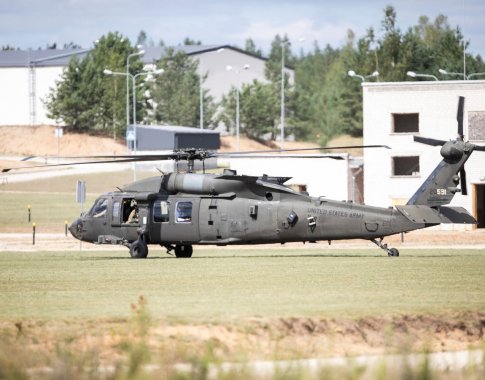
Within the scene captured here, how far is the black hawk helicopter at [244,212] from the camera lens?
A: 38.1 metres

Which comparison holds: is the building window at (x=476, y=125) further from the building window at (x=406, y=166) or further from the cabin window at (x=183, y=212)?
the cabin window at (x=183, y=212)

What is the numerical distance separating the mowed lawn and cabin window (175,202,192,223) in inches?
56.3

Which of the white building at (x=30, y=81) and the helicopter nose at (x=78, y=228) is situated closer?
the helicopter nose at (x=78, y=228)

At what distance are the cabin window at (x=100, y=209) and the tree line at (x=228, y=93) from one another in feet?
263

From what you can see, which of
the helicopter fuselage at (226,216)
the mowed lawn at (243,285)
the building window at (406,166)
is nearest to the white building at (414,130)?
the building window at (406,166)

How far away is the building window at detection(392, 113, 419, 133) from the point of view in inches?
2768

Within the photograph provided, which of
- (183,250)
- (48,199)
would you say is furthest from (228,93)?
(183,250)

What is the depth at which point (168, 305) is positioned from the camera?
84.8ft

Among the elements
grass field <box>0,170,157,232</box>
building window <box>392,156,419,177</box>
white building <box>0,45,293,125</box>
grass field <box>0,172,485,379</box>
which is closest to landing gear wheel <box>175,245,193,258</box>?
grass field <box>0,172,485,379</box>

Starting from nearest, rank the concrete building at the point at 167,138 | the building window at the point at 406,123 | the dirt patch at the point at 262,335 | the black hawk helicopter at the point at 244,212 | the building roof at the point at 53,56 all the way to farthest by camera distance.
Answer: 1. the dirt patch at the point at 262,335
2. the black hawk helicopter at the point at 244,212
3. the building window at the point at 406,123
4. the concrete building at the point at 167,138
5. the building roof at the point at 53,56

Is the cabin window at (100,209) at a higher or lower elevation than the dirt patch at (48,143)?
lower

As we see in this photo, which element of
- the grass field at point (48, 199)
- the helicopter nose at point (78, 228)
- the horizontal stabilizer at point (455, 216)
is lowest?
the grass field at point (48, 199)

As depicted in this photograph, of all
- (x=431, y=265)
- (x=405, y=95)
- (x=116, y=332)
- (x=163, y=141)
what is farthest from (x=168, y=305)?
(x=163, y=141)

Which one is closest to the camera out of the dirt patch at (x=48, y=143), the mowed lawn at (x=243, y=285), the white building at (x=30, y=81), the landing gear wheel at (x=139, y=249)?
the mowed lawn at (x=243, y=285)
